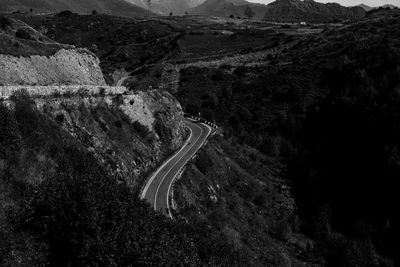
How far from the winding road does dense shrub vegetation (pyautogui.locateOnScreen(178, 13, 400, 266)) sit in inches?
605

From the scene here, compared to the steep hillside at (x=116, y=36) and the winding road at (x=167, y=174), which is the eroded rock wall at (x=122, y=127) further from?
the steep hillside at (x=116, y=36)

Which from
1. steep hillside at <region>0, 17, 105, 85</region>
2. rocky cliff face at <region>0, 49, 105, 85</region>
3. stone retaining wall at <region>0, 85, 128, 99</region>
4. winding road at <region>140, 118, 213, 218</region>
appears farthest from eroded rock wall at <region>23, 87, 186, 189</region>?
steep hillside at <region>0, 17, 105, 85</region>

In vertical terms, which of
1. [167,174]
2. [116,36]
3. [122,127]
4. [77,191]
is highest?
[116,36]

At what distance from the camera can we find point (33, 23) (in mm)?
155125

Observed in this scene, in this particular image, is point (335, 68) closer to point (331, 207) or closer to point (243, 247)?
point (331, 207)

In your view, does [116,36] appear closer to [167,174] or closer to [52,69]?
[52,69]

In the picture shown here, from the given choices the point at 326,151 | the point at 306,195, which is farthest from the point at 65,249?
the point at 326,151

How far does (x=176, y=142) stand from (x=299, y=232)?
18.6 m

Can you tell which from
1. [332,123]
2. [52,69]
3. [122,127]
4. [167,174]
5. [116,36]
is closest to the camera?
[122,127]

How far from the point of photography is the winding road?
111ft

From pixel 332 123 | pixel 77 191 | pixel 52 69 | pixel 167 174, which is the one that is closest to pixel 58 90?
pixel 52 69

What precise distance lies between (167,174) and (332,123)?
40.3m

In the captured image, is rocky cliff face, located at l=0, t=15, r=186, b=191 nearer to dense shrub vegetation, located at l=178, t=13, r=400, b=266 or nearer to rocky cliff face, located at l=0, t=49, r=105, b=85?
rocky cliff face, located at l=0, t=49, r=105, b=85

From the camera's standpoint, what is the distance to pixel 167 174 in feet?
128
